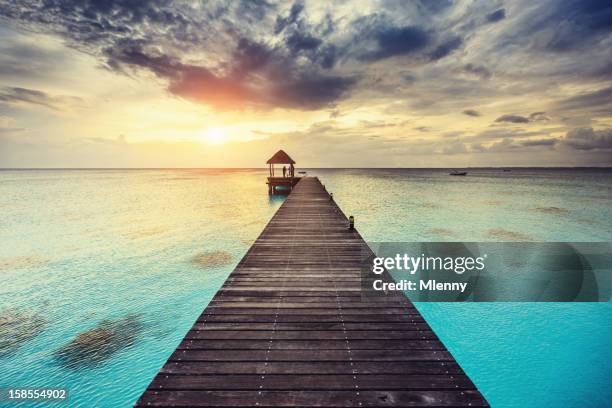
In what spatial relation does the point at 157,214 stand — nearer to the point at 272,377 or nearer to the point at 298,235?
the point at 298,235

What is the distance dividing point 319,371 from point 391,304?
8.74 feet

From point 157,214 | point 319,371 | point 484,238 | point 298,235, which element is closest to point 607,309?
point 484,238

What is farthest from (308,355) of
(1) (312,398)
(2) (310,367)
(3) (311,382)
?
(1) (312,398)

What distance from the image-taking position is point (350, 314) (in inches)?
229

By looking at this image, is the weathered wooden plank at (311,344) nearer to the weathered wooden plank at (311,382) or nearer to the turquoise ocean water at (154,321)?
the weathered wooden plank at (311,382)

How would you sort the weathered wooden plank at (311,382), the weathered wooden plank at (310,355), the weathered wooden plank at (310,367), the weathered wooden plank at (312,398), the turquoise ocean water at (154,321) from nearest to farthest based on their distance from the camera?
1. the weathered wooden plank at (312,398)
2. the weathered wooden plank at (311,382)
3. the weathered wooden plank at (310,367)
4. the weathered wooden plank at (310,355)
5. the turquoise ocean water at (154,321)

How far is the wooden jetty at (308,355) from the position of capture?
147 inches

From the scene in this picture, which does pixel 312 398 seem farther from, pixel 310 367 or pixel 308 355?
pixel 308 355

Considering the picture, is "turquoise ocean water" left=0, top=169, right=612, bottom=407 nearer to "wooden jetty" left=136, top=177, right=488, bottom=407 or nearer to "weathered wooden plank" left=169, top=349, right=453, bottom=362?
"wooden jetty" left=136, top=177, right=488, bottom=407

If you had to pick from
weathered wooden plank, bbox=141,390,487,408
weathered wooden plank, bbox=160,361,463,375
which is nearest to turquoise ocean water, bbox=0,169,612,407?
weathered wooden plank, bbox=160,361,463,375

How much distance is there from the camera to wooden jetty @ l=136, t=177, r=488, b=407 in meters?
3.74

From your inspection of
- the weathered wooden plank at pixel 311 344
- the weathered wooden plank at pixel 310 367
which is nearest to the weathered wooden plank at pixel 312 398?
the weathered wooden plank at pixel 310 367

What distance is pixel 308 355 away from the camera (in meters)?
4.52

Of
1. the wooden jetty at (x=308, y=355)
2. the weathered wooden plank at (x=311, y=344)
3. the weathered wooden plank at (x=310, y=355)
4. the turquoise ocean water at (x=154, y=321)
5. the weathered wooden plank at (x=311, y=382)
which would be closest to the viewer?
the wooden jetty at (x=308, y=355)
